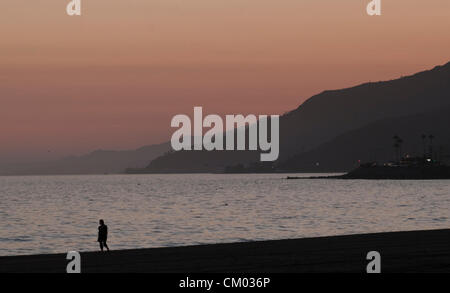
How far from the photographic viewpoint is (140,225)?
94.7m

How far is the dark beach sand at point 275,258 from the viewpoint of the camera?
28.2 metres

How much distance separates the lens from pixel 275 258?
3164 centimetres

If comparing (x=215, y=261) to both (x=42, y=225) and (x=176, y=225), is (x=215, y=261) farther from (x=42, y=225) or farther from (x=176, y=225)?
(x=42, y=225)

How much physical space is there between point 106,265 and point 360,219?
7503 cm

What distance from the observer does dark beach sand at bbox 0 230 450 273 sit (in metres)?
28.2

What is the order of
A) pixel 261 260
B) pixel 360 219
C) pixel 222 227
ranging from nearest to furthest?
pixel 261 260 < pixel 222 227 < pixel 360 219

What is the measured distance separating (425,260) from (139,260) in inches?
419
